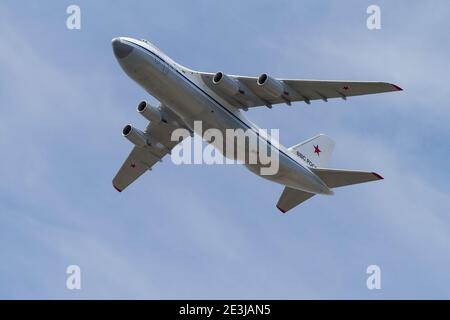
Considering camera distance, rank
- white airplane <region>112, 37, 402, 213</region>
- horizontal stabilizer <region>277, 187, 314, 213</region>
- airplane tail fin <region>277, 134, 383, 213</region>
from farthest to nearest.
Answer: horizontal stabilizer <region>277, 187, 314, 213</region>, airplane tail fin <region>277, 134, 383, 213</region>, white airplane <region>112, 37, 402, 213</region>

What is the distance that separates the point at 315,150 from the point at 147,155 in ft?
25.1

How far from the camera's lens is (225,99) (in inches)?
1415

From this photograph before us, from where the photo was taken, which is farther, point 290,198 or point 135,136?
point 290,198

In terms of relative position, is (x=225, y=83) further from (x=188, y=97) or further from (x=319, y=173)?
(x=319, y=173)

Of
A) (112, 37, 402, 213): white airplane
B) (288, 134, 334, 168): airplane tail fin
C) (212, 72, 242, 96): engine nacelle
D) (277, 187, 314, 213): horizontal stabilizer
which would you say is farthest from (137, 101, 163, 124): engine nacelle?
(277, 187, 314, 213): horizontal stabilizer

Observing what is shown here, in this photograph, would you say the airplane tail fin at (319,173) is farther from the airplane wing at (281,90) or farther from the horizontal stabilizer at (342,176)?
the airplane wing at (281,90)

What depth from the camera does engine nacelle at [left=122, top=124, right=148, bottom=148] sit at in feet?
129

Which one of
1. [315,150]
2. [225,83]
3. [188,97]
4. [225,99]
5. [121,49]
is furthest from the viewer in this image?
[315,150]

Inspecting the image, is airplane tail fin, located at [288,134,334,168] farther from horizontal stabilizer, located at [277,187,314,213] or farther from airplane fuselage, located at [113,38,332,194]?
airplane fuselage, located at [113,38,332,194]

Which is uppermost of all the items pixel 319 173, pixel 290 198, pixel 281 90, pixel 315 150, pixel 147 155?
pixel 281 90

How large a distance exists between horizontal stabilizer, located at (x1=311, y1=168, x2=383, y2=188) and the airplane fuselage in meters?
0.32

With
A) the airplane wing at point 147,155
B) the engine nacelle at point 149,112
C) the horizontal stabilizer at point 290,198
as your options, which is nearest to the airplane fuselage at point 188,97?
the engine nacelle at point 149,112

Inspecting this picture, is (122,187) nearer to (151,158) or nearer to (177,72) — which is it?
(151,158)

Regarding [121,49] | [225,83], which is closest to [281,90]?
[225,83]
